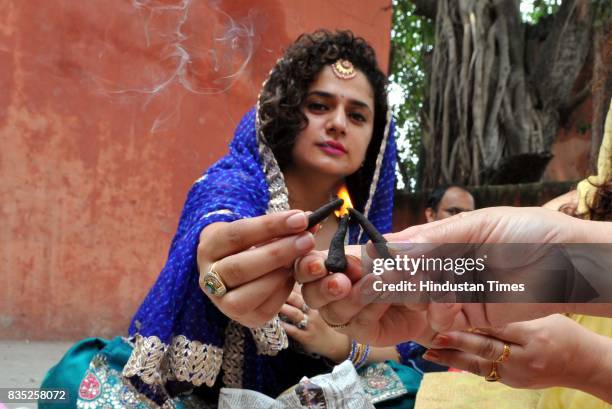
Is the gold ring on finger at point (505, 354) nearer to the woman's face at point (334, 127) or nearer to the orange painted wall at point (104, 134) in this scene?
the woman's face at point (334, 127)

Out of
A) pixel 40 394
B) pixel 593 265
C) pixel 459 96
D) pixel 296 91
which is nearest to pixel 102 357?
pixel 40 394

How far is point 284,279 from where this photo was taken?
1.23m

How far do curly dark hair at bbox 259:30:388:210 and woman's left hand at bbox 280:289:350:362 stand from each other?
1.91 feet

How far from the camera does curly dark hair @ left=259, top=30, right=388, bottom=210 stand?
7.28 ft

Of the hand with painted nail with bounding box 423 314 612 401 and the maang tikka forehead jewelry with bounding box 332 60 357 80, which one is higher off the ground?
the maang tikka forehead jewelry with bounding box 332 60 357 80

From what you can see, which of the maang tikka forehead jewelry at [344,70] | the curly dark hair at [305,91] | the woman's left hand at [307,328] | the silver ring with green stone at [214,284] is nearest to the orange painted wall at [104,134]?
the curly dark hair at [305,91]

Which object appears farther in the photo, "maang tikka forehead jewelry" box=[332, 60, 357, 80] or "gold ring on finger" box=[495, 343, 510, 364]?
"maang tikka forehead jewelry" box=[332, 60, 357, 80]

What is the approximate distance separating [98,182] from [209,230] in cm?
347

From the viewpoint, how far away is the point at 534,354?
4.51 feet

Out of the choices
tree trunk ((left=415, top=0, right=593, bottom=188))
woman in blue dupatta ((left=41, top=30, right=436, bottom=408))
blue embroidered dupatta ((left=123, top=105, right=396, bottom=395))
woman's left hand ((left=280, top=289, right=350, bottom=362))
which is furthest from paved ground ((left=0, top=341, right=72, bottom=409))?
tree trunk ((left=415, top=0, right=593, bottom=188))

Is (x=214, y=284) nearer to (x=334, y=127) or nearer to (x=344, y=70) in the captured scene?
(x=334, y=127)

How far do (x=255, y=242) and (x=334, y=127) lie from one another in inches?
45.0

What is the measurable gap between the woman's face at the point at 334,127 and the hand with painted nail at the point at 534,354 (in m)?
1.01

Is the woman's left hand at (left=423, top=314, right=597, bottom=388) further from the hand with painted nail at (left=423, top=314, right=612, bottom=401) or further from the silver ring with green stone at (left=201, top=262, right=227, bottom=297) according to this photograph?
the silver ring with green stone at (left=201, top=262, right=227, bottom=297)
